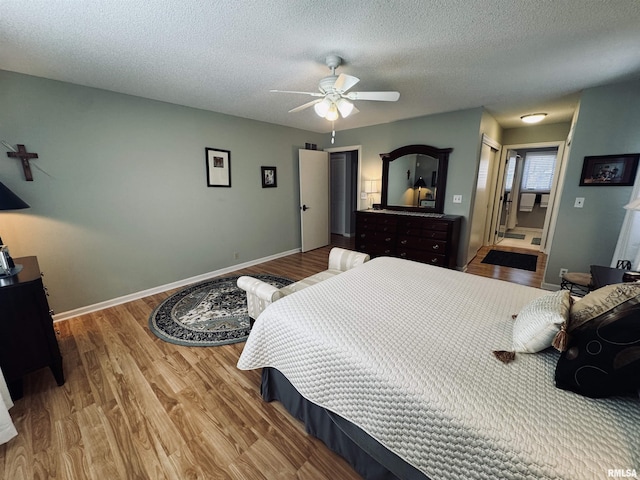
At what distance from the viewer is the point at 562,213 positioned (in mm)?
2967

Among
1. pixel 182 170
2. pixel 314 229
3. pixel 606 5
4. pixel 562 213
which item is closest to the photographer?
pixel 606 5

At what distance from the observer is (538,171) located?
636 centimetres

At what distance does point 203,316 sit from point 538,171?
8.17 metres

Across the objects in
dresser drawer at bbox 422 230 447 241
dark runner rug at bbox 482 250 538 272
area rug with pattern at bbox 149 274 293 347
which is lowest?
area rug with pattern at bbox 149 274 293 347

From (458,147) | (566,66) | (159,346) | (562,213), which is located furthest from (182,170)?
(562,213)

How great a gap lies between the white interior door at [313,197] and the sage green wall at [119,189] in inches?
35.0

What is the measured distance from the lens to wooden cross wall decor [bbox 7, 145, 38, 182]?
2.20m

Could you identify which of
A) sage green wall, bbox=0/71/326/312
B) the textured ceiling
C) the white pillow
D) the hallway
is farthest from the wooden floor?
the hallway

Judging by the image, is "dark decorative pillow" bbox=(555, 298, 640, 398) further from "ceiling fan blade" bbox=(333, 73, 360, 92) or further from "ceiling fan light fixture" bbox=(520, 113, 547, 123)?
"ceiling fan light fixture" bbox=(520, 113, 547, 123)

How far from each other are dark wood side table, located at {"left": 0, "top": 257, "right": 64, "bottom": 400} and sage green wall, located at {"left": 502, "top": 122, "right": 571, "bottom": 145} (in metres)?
6.60

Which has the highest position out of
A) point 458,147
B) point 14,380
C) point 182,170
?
point 458,147

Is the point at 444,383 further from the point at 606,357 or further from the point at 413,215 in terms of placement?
the point at 413,215

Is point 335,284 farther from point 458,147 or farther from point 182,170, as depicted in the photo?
point 458,147

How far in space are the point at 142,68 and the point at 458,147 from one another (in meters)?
3.81
